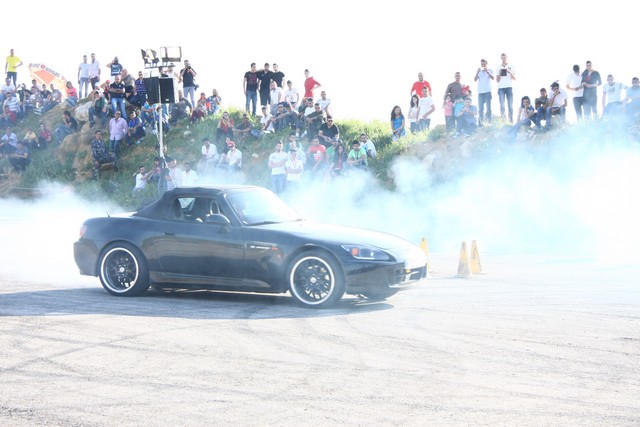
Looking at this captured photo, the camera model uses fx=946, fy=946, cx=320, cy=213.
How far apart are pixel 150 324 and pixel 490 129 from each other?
16.6 meters

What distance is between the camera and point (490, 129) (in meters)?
24.9

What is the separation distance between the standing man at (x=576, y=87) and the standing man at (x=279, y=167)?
7.31 m

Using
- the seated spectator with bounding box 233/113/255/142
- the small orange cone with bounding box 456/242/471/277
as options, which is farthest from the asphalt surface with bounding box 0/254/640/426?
the seated spectator with bounding box 233/113/255/142

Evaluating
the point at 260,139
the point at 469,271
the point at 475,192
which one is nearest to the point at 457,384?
the point at 469,271

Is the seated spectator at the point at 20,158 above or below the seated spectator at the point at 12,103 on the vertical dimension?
below

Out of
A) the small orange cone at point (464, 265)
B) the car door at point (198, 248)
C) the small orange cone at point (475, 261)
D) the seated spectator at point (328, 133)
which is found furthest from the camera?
the seated spectator at point (328, 133)

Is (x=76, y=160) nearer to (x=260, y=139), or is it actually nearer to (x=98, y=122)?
(x=98, y=122)

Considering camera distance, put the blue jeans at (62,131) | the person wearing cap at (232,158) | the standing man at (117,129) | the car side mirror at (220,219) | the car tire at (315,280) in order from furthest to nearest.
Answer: the blue jeans at (62,131), the standing man at (117,129), the person wearing cap at (232,158), the car side mirror at (220,219), the car tire at (315,280)

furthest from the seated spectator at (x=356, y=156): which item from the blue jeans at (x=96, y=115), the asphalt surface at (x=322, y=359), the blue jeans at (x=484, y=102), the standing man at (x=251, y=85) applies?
the blue jeans at (x=96, y=115)

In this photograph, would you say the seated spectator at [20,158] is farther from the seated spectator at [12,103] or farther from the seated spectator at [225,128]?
the seated spectator at [225,128]

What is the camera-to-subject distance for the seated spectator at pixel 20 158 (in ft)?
123

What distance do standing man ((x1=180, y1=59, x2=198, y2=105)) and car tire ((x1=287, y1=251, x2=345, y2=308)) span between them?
20806 millimetres

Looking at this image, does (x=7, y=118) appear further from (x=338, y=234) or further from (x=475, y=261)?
(x=338, y=234)

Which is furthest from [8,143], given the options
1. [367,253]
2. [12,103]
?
[367,253]
